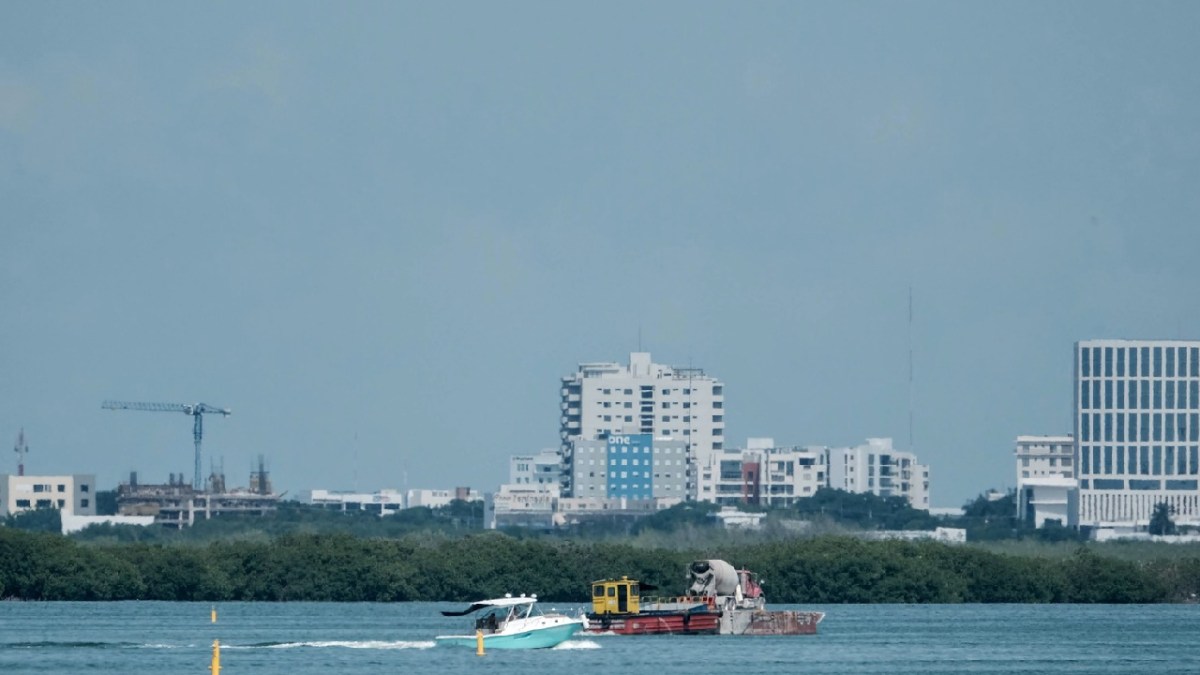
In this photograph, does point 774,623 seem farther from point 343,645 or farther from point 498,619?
point 343,645

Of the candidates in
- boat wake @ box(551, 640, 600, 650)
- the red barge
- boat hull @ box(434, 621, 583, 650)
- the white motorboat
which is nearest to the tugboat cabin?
the red barge

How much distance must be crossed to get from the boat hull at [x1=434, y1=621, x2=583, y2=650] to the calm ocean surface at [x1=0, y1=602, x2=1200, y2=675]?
0.34 m

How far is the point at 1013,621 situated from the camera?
13462 cm

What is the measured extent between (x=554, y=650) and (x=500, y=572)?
160ft

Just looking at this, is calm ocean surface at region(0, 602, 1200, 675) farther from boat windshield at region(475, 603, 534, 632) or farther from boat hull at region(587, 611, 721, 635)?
boat windshield at region(475, 603, 534, 632)

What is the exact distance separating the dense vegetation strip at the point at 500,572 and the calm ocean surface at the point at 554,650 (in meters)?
4.90

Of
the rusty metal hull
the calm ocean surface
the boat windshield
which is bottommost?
the calm ocean surface

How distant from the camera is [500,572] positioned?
151m

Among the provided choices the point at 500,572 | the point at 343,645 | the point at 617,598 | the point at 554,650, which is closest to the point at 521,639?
the point at 554,650

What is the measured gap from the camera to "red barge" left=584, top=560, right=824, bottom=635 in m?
111

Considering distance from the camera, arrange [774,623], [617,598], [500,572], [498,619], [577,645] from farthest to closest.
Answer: [500,572], [774,623], [617,598], [577,645], [498,619]

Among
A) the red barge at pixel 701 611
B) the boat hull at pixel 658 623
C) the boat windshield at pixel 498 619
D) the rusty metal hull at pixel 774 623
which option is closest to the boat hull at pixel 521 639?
the boat windshield at pixel 498 619

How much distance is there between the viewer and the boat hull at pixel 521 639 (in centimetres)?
10125

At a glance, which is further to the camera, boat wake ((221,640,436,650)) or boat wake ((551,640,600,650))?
boat wake ((551,640,600,650))
